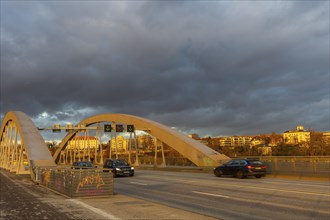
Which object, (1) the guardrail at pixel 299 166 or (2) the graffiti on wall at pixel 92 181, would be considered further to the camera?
(1) the guardrail at pixel 299 166

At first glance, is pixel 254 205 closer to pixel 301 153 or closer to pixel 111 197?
pixel 111 197

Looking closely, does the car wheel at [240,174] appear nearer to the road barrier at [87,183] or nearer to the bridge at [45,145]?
the bridge at [45,145]

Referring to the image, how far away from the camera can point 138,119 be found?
2057 inches

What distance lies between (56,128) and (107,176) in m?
43.7

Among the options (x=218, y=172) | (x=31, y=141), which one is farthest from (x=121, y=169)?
(x=31, y=141)

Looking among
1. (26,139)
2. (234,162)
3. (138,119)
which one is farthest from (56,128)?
(234,162)

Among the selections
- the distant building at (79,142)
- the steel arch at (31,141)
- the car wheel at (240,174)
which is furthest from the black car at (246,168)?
the distant building at (79,142)

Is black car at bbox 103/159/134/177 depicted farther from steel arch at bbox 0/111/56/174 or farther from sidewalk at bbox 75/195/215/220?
sidewalk at bbox 75/195/215/220

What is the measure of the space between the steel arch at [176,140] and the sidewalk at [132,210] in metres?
25.2

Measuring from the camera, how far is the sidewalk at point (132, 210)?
9622 mm

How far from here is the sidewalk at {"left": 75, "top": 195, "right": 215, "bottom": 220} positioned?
9622 millimetres

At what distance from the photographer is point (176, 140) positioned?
4491 centimetres

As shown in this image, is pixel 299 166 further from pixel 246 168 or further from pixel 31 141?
pixel 31 141

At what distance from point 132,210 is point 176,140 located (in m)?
34.2
